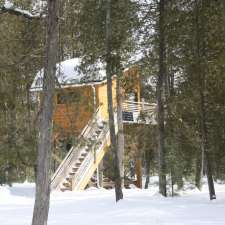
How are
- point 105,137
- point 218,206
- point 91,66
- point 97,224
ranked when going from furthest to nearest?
point 105,137 → point 91,66 → point 218,206 → point 97,224

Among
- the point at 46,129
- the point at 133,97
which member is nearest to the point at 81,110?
the point at 133,97

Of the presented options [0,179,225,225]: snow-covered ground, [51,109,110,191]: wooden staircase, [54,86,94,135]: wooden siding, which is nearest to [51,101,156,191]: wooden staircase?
[51,109,110,191]: wooden staircase

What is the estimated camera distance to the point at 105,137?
2855cm

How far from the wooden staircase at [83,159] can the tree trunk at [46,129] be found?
50.0 feet

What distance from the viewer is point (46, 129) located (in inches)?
384

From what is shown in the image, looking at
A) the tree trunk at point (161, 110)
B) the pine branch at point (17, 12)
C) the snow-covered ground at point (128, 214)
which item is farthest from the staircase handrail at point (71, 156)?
the pine branch at point (17, 12)

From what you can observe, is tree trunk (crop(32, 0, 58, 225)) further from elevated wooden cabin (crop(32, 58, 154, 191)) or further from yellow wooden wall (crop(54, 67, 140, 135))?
yellow wooden wall (crop(54, 67, 140, 135))

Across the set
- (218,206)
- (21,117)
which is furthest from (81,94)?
(218,206)

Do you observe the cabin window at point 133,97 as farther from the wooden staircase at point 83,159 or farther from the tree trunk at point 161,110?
the tree trunk at point 161,110

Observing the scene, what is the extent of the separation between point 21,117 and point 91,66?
6400 mm

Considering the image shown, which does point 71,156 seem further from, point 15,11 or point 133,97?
point 15,11

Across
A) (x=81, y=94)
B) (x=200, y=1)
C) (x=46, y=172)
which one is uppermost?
(x=200, y=1)

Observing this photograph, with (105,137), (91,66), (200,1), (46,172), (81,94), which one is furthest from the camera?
(105,137)

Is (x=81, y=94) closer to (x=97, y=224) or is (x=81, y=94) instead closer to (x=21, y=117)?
(x=21, y=117)
